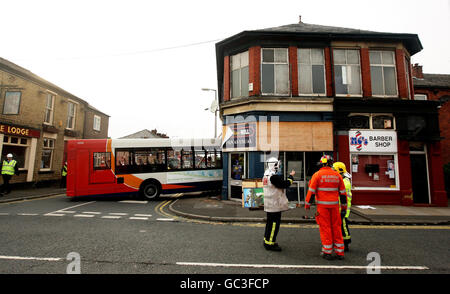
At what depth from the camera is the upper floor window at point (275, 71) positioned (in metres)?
10.3

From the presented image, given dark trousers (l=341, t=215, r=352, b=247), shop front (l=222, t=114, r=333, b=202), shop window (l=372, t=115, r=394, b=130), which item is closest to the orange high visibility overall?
dark trousers (l=341, t=215, r=352, b=247)

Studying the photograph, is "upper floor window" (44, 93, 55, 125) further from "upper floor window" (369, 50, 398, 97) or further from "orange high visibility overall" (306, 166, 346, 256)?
"upper floor window" (369, 50, 398, 97)

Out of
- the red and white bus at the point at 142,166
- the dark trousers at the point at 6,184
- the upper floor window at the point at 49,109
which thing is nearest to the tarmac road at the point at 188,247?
the red and white bus at the point at 142,166

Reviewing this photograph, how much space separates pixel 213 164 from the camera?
11617 mm

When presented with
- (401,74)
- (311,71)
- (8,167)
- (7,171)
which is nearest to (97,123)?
(8,167)

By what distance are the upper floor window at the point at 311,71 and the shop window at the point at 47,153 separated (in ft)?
59.6

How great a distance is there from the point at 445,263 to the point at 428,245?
1.14 meters

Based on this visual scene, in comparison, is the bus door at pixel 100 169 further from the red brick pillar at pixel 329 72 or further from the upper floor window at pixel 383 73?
the upper floor window at pixel 383 73

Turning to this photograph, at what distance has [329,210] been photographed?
399 cm

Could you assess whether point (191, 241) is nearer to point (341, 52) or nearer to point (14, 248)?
point (14, 248)

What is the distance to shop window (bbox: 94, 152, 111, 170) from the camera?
393 inches

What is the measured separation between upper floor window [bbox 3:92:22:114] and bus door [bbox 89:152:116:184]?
7407 millimetres

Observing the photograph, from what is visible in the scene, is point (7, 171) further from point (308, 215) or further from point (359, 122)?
point (359, 122)
